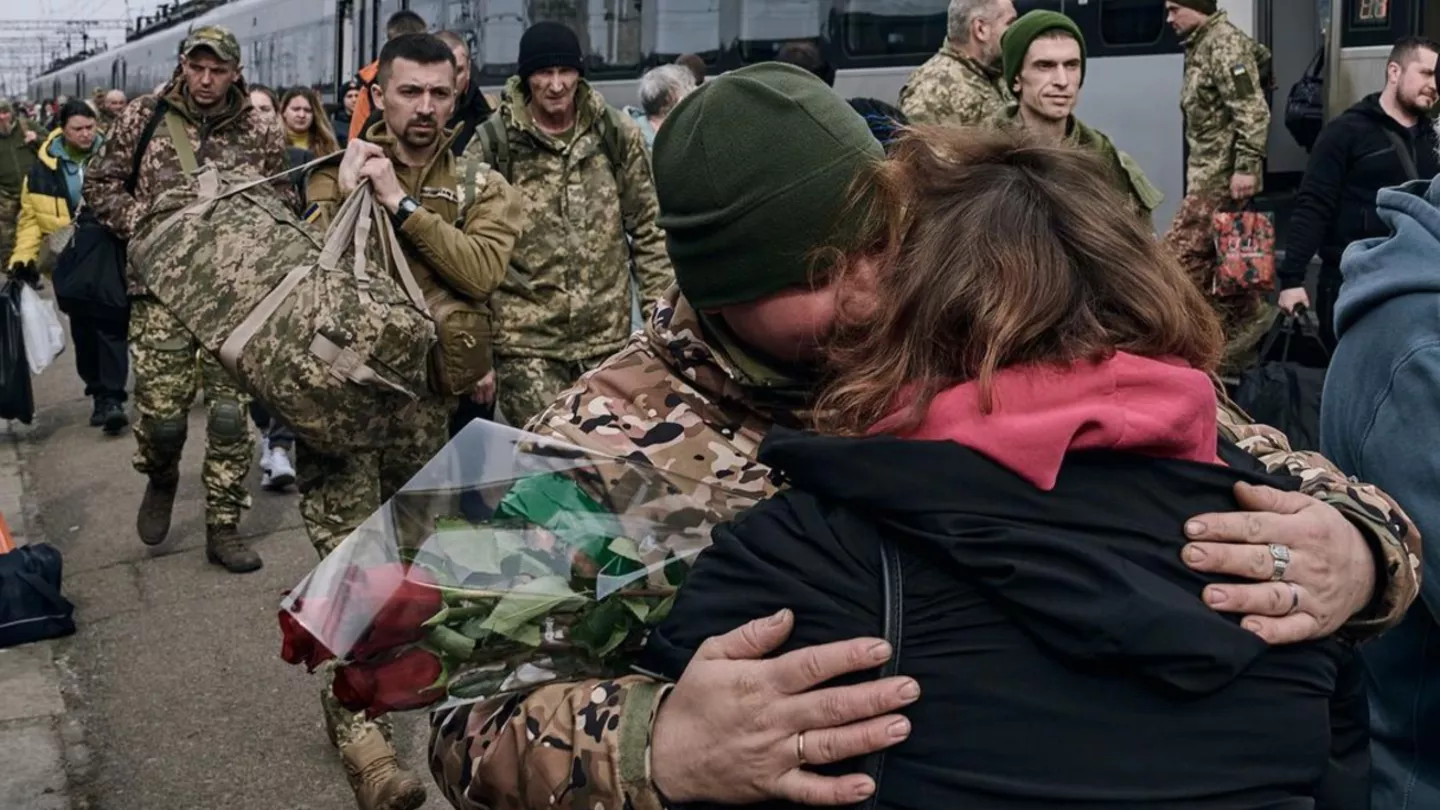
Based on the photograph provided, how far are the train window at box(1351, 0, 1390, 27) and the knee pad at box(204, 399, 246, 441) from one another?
262 inches

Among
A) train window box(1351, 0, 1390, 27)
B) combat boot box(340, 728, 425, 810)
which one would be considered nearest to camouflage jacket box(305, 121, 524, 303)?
combat boot box(340, 728, 425, 810)

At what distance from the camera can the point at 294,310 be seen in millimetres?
3938

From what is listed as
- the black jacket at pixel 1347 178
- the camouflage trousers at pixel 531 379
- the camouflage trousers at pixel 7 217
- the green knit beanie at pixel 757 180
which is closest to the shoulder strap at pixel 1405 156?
Result: the black jacket at pixel 1347 178

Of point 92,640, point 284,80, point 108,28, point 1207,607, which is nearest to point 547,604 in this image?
point 1207,607

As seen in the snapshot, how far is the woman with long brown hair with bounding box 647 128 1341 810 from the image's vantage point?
1331mm

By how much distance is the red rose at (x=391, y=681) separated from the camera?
164cm

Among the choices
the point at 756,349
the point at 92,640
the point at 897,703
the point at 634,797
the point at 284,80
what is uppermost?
the point at 284,80

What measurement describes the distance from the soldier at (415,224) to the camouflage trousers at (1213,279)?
4.62 meters

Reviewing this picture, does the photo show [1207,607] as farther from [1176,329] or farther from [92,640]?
[92,640]

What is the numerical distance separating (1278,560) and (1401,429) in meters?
0.62

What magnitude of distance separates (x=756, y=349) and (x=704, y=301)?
3.9 inches

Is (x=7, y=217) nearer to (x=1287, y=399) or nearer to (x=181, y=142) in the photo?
(x=181, y=142)

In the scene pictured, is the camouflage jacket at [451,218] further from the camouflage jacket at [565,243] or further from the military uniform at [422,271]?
the camouflage jacket at [565,243]

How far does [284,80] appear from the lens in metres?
21.7
